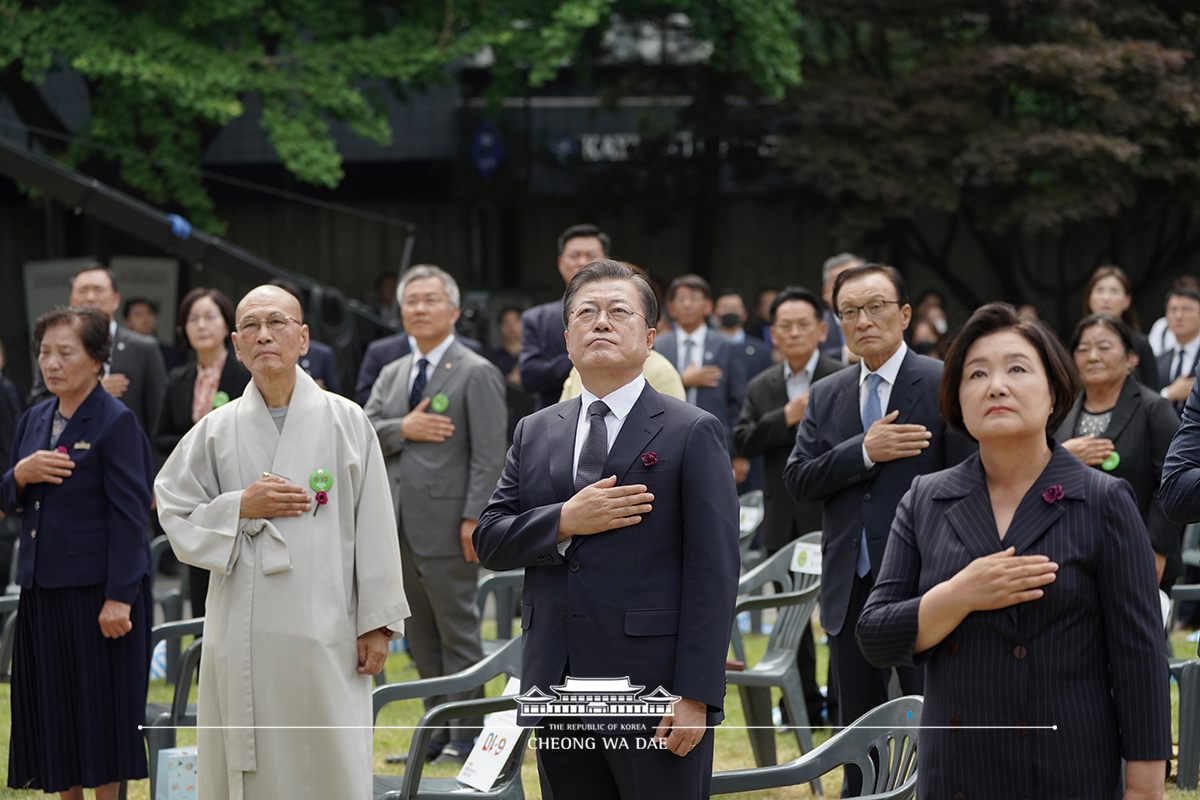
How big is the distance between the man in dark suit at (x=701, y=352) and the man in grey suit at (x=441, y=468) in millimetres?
2731

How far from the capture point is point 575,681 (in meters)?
2.96

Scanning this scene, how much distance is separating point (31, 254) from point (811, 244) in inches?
402

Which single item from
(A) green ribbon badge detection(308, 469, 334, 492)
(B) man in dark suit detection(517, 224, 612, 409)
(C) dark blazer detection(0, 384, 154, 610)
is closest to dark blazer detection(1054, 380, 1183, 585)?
(B) man in dark suit detection(517, 224, 612, 409)

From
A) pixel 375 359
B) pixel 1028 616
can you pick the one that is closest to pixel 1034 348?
pixel 1028 616

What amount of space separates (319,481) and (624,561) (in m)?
1.23

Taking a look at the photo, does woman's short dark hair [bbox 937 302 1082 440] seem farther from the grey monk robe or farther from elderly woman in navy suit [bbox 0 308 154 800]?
elderly woman in navy suit [bbox 0 308 154 800]

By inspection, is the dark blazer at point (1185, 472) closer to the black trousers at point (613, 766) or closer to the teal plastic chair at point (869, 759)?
the teal plastic chair at point (869, 759)

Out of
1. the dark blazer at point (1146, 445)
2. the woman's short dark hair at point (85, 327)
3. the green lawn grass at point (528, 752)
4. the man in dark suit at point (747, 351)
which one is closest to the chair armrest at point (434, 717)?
the green lawn grass at point (528, 752)

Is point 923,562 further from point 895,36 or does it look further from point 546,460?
point 895,36

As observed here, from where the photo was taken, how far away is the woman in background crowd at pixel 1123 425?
5.30 metres

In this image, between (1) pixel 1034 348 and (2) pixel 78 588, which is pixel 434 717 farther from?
→ (1) pixel 1034 348

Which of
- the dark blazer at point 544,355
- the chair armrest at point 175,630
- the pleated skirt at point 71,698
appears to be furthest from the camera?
the dark blazer at point 544,355

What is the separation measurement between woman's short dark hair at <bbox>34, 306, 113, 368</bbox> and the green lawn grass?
4.66 feet

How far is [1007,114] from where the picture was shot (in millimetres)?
13781
